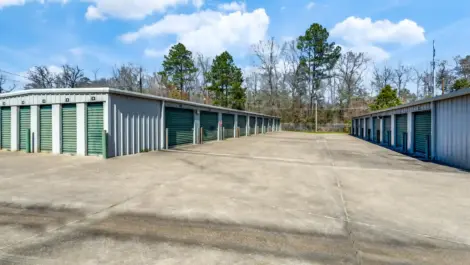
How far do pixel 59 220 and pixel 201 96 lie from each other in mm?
46488

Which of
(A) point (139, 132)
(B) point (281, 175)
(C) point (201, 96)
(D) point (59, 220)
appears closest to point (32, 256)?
(D) point (59, 220)

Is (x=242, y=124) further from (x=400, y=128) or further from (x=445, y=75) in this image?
(x=445, y=75)

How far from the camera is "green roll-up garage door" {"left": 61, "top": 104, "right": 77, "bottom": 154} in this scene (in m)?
11.2

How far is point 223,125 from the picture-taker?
76.2 ft

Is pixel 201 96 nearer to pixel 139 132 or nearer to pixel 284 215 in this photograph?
pixel 139 132

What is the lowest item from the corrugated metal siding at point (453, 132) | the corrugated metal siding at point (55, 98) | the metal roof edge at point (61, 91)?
the corrugated metal siding at point (453, 132)

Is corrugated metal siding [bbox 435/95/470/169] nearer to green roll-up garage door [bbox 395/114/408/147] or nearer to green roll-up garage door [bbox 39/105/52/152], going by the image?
green roll-up garage door [bbox 395/114/408/147]

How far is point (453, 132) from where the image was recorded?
973 centimetres

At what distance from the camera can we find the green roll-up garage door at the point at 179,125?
582 inches

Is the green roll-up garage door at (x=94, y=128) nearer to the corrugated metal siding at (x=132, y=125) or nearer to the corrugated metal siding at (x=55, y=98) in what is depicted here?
the corrugated metal siding at (x=55, y=98)

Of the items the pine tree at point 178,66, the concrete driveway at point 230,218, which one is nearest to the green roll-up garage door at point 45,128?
the concrete driveway at point 230,218

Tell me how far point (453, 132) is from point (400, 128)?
7592 millimetres

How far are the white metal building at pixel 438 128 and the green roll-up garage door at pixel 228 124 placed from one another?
45.2 feet

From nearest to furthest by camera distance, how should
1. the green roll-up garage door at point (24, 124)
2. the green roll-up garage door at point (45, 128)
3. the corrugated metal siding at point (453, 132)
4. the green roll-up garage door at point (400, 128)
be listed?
the corrugated metal siding at point (453, 132), the green roll-up garage door at point (45, 128), the green roll-up garage door at point (24, 124), the green roll-up garage door at point (400, 128)
